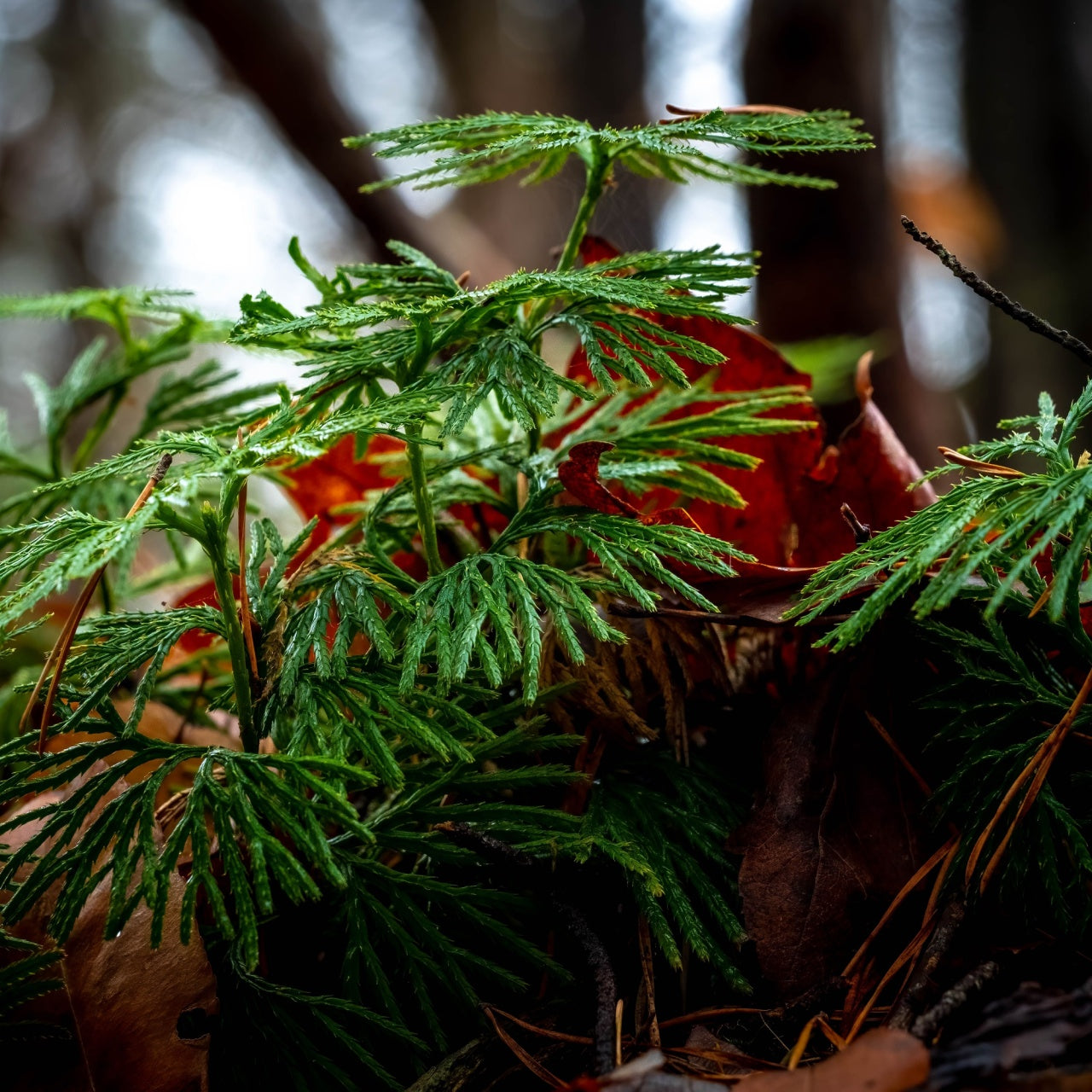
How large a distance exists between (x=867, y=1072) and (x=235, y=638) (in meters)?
0.72

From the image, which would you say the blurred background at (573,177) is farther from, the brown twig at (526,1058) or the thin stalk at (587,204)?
the brown twig at (526,1058)

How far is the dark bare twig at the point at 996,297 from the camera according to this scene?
83 centimetres

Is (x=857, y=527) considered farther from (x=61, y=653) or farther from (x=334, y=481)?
(x=334, y=481)

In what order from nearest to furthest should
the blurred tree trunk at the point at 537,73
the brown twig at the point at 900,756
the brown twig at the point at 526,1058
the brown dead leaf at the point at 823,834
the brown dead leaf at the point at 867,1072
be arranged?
1. the brown dead leaf at the point at 867,1072
2. the brown twig at the point at 526,1058
3. the brown dead leaf at the point at 823,834
4. the brown twig at the point at 900,756
5. the blurred tree trunk at the point at 537,73

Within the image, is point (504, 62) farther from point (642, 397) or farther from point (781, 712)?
point (781, 712)

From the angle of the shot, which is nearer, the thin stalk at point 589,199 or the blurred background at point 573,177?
the thin stalk at point 589,199

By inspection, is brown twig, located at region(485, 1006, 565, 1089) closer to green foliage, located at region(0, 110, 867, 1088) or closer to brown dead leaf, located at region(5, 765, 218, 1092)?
green foliage, located at region(0, 110, 867, 1088)

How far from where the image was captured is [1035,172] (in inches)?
215

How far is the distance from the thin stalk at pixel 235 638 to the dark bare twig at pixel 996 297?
2.74 feet

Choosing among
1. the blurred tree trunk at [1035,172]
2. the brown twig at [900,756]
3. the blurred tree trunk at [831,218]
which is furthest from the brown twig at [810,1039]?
the blurred tree trunk at [1035,172]

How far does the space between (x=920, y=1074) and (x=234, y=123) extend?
13.2 metres

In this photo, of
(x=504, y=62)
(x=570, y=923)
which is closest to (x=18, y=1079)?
(x=570, y=923)

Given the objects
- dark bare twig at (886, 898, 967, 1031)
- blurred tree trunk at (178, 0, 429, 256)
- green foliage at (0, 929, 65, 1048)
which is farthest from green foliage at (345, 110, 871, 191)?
blurred tree trunk at (178, 0, 429, 256)

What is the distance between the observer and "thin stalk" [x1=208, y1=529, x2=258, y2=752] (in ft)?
Result: 2.78
